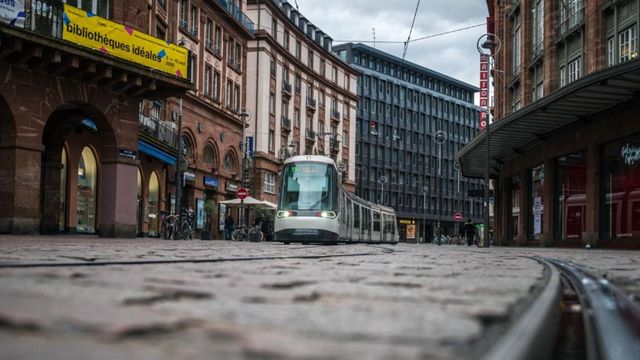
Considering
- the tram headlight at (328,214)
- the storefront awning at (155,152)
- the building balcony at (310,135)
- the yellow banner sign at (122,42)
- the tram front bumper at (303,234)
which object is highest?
the building balcony at (310,135)

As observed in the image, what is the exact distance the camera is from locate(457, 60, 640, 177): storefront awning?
823 inches

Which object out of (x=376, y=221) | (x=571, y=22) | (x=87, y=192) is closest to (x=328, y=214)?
(x=87, y=192)

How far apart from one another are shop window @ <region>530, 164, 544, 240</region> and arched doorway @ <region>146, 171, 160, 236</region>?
721 inches

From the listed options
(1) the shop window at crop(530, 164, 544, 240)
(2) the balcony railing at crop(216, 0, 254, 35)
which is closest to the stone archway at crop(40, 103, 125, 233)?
(1) the shop window at crop(530, 164, 544, 240)

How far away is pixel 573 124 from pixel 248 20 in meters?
31.9

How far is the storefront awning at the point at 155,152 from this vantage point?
101 ft

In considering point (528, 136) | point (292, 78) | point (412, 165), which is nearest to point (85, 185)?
point (528, 136)

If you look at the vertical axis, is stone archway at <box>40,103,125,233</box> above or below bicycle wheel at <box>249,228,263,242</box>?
above

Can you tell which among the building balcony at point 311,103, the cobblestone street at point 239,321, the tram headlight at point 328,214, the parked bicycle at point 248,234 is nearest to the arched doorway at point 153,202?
the parked bicycle at point 248,234

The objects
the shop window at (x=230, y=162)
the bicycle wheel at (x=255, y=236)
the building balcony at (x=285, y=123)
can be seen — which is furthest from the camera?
the building balcony at (x=285, y=123)

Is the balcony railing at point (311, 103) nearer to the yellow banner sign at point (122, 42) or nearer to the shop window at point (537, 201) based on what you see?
the shop window at point (537, 201)

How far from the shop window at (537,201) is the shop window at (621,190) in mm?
6495

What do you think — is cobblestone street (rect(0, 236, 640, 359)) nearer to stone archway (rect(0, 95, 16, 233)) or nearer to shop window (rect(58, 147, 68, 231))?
stone archway (rect(0, 95, 16, 233))

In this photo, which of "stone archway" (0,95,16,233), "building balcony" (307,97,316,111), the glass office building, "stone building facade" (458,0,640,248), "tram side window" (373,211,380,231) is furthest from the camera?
the glass office building
